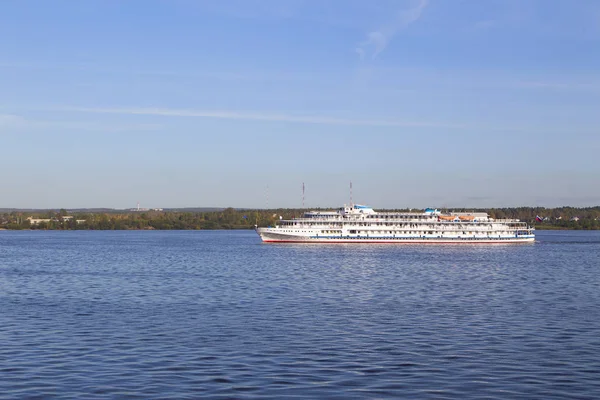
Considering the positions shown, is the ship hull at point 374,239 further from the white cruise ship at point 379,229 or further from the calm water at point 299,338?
the calm water at point 299,338

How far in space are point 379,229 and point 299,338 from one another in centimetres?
11922

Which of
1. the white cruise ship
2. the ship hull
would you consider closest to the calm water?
the ship hull

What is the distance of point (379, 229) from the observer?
15375 cm

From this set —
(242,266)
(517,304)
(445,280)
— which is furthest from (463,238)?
(517,304)

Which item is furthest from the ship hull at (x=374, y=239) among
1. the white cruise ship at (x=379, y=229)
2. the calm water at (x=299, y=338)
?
the calm water at (x=299, y=338)

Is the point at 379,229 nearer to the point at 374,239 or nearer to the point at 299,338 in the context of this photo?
the point at 374,239

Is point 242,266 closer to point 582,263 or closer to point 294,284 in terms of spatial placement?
point 294,284

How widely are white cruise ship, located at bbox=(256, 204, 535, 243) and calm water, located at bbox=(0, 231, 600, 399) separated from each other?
270 feet

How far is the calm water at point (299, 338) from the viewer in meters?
26.2

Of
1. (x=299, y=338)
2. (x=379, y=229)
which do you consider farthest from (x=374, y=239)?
(x=299, y=338)

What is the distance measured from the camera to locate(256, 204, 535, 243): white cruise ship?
15250 centimetres

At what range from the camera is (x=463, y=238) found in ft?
510

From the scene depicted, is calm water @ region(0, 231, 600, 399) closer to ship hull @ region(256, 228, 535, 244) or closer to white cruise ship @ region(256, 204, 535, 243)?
ship hull @ region(256, 228, 535, 244)

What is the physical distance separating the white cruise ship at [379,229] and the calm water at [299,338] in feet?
270
